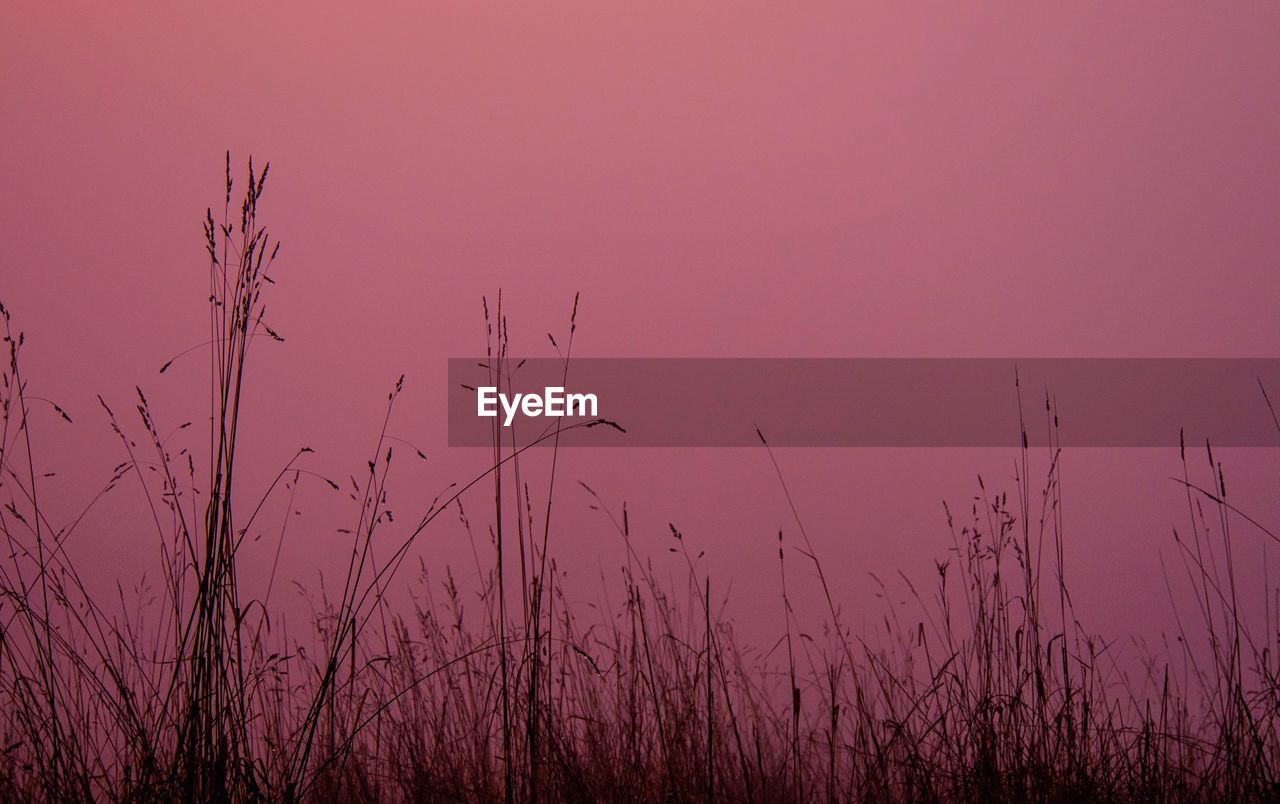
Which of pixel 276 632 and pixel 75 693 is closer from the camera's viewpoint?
pixel 75 693

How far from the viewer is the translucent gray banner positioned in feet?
7.59

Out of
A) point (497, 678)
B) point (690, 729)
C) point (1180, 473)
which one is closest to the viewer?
point (690, 729)

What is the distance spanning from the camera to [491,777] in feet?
5.76

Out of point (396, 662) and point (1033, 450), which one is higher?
point (1033, 450)

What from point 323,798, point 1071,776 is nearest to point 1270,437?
point 1071,776

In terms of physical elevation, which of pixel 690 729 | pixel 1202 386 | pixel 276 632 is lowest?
pixel 690 729

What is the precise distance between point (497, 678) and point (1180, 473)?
1670mm

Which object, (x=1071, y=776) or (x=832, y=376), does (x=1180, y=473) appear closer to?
(x=832, y=376)

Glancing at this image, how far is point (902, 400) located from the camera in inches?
92.7

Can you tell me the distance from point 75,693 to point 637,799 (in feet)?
3.50

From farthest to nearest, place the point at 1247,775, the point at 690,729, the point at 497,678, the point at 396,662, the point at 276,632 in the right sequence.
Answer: the point at 276,632
the point at 396,662
the point at 497,678
the point at 690,729
the point at 1247,775

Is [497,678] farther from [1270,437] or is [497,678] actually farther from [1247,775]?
[1270,437]

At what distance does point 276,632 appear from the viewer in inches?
83.0

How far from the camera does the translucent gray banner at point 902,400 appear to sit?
2312mm
